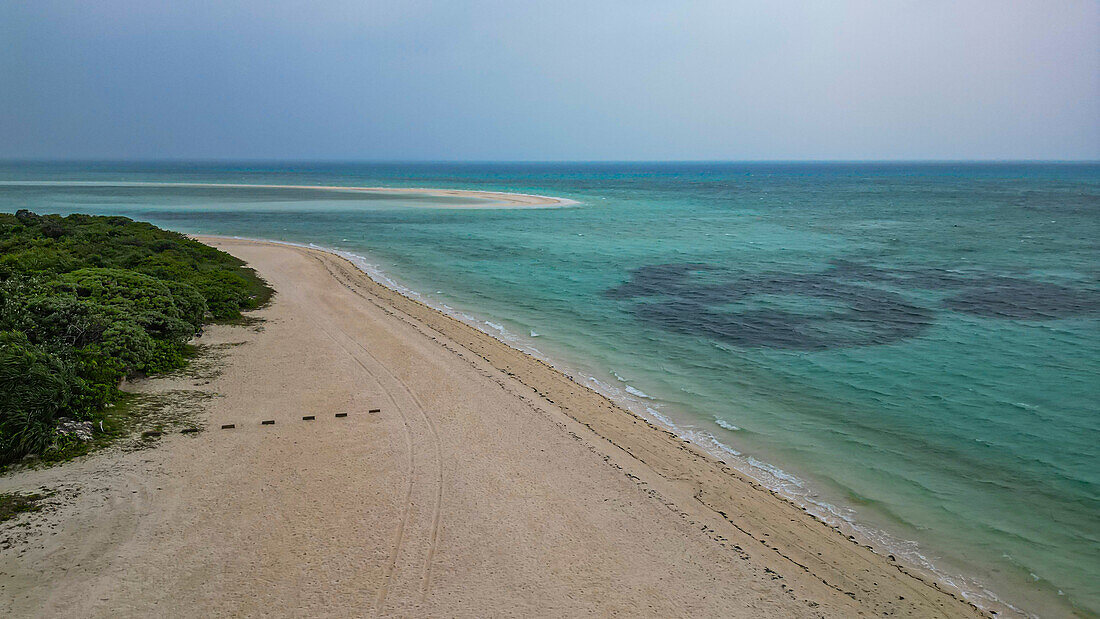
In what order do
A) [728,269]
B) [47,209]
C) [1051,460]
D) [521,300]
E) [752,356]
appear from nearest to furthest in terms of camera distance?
[1051,460], [752,356], [521,300], [728,269], [47,209]

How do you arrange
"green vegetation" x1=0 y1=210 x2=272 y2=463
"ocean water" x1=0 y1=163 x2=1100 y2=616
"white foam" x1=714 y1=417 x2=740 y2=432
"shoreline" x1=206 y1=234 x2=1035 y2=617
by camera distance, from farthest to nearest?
"white foam" x1=714 y1=417 x2=740 y2=432 → "green vegetation" x1=0 y1=210 x2=272 y2=463 → "ocean water" x1=0 y1=163 x2=1100 y2=616 → "shoreline" x1=206 y1=234 x2=1035 y2=617

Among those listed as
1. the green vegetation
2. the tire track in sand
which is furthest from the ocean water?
the green vegetation

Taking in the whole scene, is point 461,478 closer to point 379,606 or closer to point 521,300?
point 379,606

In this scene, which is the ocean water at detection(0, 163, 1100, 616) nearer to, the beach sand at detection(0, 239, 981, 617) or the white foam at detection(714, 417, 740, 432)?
the white foam at detection(714, 417, 740, 432)

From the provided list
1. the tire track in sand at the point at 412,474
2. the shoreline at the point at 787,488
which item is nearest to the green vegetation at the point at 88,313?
the tire track in sand at the point at 412,474

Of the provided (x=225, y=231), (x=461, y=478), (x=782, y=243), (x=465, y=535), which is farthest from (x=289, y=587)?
(x=225, y=231)

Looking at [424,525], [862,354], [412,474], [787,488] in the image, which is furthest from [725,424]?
[862,354]
